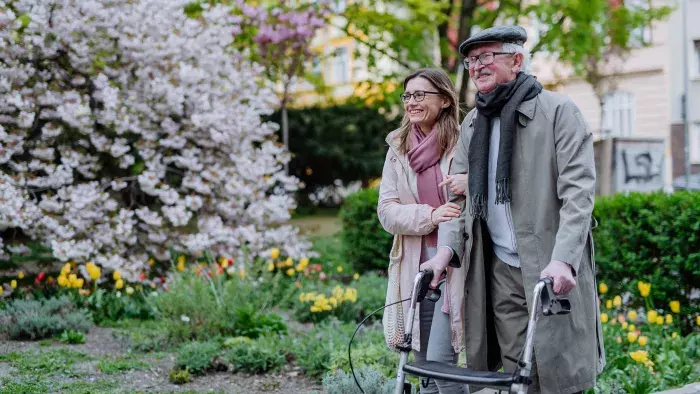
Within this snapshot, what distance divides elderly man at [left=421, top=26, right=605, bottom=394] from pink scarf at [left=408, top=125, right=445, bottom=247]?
11.7 inches

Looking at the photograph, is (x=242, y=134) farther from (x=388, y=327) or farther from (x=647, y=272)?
(x=388, y=327)

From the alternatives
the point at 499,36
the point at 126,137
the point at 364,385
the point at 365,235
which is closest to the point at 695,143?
the point at 365,235

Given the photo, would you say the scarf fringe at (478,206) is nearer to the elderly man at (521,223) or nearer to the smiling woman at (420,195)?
the elderly man at (521,223)

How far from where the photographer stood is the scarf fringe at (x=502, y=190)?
10.6ft

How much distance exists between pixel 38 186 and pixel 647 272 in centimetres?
586

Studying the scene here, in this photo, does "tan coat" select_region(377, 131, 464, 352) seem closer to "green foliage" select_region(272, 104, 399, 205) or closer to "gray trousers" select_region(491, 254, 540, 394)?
"gray trousers" select_region(491, 254, 540, 394)

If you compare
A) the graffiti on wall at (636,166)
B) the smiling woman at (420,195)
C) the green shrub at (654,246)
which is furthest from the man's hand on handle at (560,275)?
the graffiti on wall at (636,166)

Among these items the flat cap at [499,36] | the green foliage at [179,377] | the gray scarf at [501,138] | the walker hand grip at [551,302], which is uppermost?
the flat cap at [499,36]

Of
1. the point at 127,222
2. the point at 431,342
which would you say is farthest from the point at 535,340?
the point at 127,222

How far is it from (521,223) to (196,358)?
3000mm

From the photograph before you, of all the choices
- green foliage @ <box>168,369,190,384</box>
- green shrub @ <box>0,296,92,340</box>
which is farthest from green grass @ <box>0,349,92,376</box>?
green foliage @ <box>168,369,190,384</box>

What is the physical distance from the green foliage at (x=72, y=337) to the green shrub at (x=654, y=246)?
456 cm

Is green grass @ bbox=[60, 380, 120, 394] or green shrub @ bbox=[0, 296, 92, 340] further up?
green shrub @ bbox=[0, 296, 92, 340]

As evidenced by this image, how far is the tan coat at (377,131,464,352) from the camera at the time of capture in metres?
3.58
